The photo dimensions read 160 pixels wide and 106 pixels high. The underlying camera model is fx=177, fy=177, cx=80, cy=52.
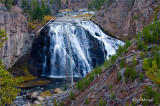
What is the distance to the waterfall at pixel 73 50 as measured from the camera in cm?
3127

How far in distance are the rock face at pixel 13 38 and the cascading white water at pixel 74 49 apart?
4.72 m

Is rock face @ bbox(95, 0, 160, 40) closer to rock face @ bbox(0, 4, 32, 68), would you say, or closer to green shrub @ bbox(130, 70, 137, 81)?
rock face @ bbox(0, 4, 32, 68)

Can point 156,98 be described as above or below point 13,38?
below

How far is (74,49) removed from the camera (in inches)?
1278

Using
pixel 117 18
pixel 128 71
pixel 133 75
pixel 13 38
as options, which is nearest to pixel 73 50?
pixel 13 38

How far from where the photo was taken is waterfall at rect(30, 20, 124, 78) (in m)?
31.3

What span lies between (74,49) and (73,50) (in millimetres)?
301

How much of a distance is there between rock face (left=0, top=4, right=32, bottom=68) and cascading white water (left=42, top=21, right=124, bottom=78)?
4719mm

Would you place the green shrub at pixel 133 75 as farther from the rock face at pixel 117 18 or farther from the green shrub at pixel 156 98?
the rock face at pixel 117 18

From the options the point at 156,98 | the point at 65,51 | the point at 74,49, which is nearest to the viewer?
the point at 156,98

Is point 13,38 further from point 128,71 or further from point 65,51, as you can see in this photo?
point 128,71

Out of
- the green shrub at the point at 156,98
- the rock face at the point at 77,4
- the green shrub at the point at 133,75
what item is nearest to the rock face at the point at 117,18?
the green shrub at the point at 133,75

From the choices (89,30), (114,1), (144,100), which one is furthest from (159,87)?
(114,1)

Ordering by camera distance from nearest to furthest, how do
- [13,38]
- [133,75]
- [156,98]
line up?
[156,98], [133,75], [13,38]
